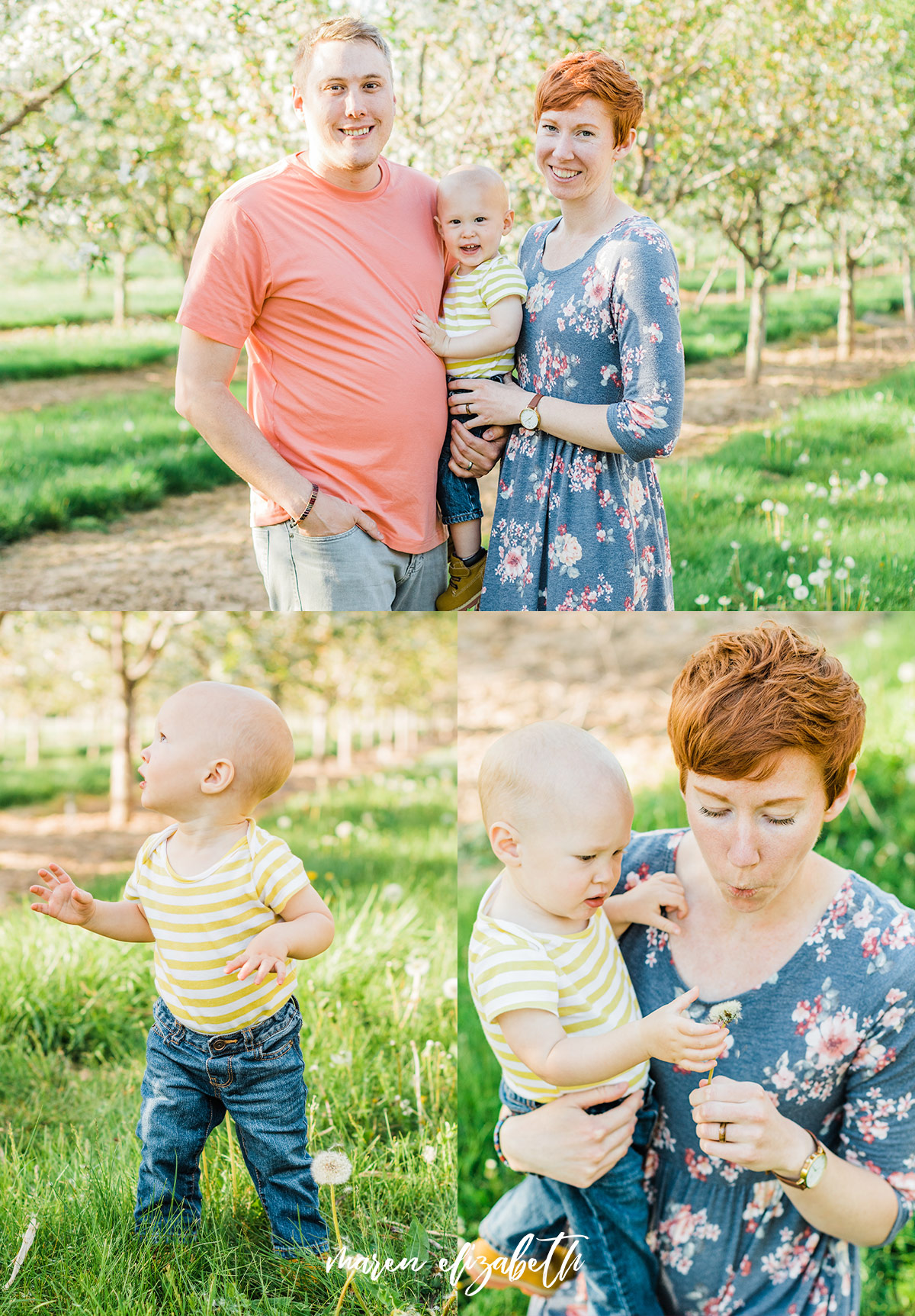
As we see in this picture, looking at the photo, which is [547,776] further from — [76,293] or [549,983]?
[76,293]

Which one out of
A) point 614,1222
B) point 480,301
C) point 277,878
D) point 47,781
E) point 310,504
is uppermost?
point 480,301

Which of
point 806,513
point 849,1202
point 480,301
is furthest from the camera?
point 806,513

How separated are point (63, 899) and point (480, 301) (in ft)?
5.50

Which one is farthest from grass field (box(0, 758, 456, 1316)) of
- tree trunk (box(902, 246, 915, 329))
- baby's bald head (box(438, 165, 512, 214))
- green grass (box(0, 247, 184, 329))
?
green grass (box(0, 247, 184, 329))

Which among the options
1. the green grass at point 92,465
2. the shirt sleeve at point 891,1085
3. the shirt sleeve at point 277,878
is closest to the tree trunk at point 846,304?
the green grass at point 92,465

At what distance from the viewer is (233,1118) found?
6.40ft

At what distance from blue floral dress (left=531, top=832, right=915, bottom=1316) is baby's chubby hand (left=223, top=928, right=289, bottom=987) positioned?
677mm

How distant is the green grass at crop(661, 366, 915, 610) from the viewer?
15.2 ft

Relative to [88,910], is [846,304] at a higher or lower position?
higher

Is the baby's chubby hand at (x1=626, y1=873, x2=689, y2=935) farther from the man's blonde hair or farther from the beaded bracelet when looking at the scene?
the man's blonde hair

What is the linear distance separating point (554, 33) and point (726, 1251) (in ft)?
19.9

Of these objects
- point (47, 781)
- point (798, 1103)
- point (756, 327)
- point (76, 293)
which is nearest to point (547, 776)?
point (798, 1103)

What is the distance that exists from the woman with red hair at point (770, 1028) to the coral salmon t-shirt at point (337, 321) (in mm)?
1147

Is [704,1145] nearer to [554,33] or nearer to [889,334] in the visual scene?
[554,33]
